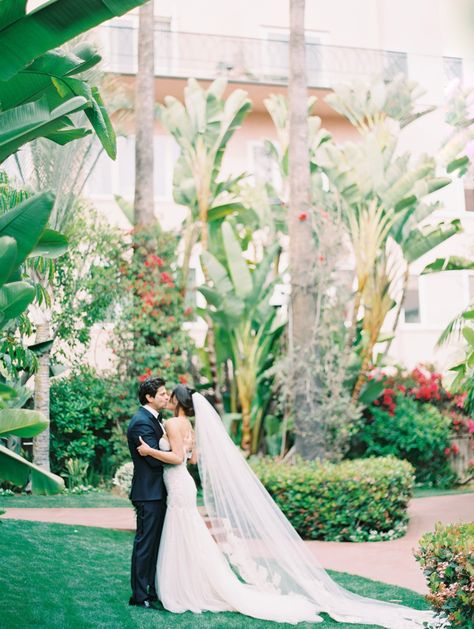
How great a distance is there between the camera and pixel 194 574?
720 centimetres

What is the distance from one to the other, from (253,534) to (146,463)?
1.15 metres

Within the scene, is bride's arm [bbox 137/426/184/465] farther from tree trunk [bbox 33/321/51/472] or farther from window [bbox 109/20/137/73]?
window [bbox 109/20/137/73]

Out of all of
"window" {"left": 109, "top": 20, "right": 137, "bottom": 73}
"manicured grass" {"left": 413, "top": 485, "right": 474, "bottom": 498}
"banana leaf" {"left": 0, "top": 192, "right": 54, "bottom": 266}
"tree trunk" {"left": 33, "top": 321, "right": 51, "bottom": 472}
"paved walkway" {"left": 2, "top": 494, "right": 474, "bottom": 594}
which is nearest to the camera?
"banana leaf" {"left": 0, "top": 192, "right": 54, "bottom": 266}

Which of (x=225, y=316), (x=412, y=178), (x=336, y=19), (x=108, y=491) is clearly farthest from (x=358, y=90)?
(x=108, y=491)

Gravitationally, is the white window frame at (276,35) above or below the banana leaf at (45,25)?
above

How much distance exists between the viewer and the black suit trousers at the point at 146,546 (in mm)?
7184

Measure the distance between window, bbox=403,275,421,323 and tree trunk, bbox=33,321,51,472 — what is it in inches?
413

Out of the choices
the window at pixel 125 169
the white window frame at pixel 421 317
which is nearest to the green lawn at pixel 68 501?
the window at pixel 125 169

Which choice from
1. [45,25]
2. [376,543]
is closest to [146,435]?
[45,25]

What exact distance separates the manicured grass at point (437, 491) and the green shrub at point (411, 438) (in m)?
0.30

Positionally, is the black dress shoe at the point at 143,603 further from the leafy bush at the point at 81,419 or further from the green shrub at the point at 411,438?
the green shrub at the point at 411,438

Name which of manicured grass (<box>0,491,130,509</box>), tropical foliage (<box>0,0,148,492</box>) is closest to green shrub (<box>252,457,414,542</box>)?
manicured grass (<box>0,491,130,509</box>)

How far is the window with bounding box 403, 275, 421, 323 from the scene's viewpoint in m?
21.3

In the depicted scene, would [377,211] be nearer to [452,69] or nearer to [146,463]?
[452,69]
